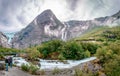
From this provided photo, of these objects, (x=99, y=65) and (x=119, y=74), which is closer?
(x=119, y=74)

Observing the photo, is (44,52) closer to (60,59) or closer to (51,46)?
(51,46)

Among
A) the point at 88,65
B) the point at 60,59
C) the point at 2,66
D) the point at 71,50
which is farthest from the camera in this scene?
the point at 71,50

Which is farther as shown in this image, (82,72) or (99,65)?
(99,65)

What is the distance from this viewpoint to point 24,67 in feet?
259

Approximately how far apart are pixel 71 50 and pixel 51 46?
34.5 feet

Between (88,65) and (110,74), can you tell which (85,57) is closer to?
(88,65)

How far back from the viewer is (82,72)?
77875 millimetres

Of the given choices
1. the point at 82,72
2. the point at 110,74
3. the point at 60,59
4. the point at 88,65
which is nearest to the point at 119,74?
the point at 110,74

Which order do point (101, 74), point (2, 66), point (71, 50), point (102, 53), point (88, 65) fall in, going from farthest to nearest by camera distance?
point (71, 50) → point (102, 53) → point (88, 65) → point (101, 74) → point (2, 66)

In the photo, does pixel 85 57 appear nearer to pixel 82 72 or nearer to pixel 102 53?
pixel 102 53

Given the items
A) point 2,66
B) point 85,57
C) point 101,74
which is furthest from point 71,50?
point 2,66

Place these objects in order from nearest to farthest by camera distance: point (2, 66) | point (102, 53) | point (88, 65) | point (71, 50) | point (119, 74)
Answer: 1. point (2, 66)
2. point (119, 74)
3. point (88, 65)
4. point (102, 53)
5. point (71, 50)

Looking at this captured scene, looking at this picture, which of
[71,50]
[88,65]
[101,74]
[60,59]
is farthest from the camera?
[71,50]

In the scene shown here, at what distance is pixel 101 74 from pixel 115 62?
453cm
